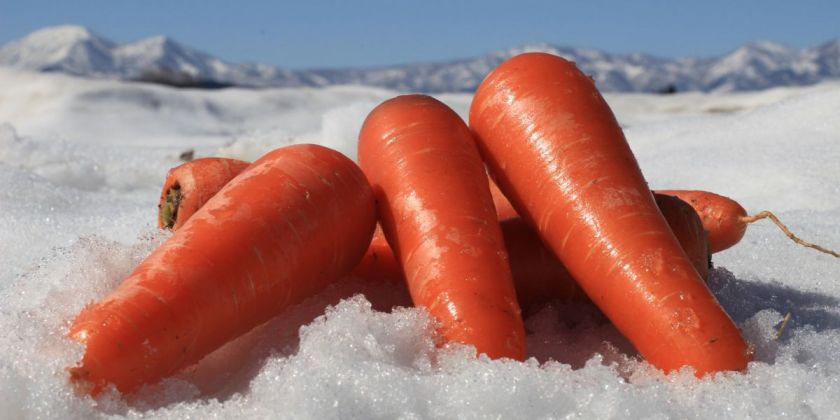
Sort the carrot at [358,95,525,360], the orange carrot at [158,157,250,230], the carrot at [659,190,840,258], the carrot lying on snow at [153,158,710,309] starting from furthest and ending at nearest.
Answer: the carrot at [659,190,840,258] → the orange carrot at [158,157,250,230] → the carrot lying on snow at [153,158,710,309] → the carrot at [358,95,525,360]

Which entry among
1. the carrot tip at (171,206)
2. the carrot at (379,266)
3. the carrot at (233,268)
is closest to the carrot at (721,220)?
the carrot at (379,266)

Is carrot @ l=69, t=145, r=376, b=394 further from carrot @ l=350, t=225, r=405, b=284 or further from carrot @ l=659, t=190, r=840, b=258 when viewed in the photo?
carrot @ l=659, t=190, r=840, b=258

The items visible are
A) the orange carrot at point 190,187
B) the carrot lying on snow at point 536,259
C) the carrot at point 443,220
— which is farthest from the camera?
the orange carrot at point 190,187

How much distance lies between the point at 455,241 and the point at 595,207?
0.36 m

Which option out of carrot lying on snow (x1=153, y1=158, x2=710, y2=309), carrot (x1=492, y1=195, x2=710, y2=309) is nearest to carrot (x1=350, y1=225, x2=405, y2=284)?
carrot lying on snow (x1=153, y1=158, x2=710, y2=309)

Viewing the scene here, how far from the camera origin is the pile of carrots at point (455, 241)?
1.98 meters

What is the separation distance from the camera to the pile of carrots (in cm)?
198

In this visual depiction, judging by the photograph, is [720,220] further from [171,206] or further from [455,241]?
[171,206]

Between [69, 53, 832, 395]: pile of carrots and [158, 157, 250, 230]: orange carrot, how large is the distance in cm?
1

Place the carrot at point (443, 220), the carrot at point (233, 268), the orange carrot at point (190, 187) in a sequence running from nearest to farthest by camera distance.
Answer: the carrot at point (233, 268) → the carrot at point (443, 220) → the orange carrot at point (190, 187)

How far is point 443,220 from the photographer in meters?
2.21

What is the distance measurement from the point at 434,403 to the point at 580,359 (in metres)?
0.56

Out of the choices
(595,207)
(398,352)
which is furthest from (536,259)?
(398,352)

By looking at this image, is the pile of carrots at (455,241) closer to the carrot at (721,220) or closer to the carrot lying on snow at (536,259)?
the carrot lying on snow at (536,259)
